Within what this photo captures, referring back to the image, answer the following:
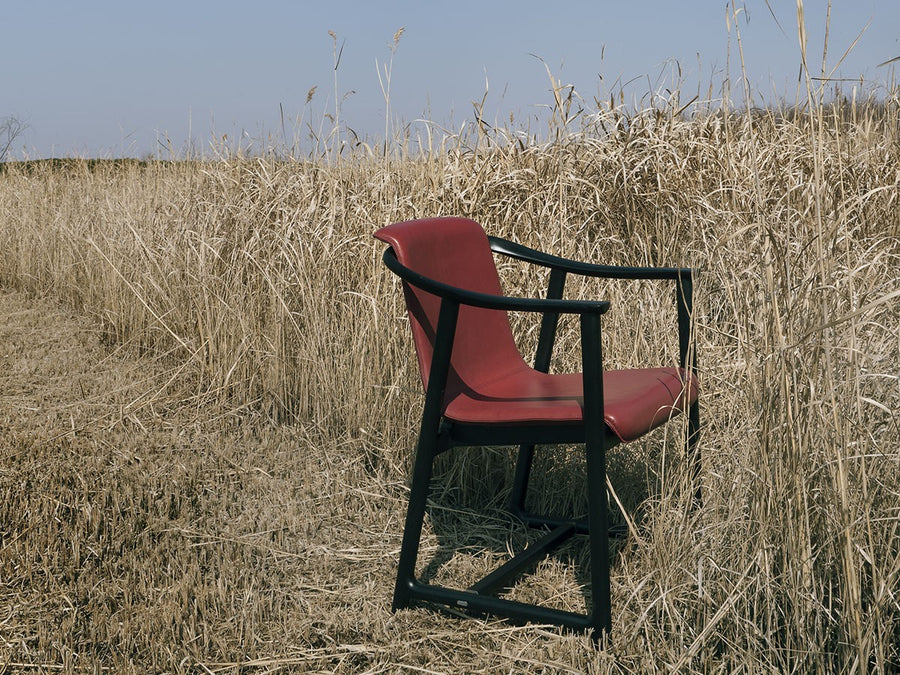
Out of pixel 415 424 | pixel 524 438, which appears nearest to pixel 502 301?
pixel 524 438

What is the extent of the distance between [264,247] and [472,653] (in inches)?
92.4

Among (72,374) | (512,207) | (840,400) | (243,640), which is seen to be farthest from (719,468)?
(72,374)

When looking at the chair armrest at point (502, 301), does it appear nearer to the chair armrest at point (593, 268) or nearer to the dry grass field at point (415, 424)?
the dry grass field at point (415, 424)

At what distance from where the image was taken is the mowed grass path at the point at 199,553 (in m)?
1.96

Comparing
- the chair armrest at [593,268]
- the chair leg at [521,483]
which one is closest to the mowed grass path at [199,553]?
the chair leg at [521,483]

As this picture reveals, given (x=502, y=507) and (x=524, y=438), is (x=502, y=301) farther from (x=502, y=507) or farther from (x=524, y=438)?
(x=502, y=507)

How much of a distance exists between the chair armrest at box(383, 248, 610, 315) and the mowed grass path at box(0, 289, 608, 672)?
749mm

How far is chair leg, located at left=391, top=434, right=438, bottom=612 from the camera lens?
6.81ft

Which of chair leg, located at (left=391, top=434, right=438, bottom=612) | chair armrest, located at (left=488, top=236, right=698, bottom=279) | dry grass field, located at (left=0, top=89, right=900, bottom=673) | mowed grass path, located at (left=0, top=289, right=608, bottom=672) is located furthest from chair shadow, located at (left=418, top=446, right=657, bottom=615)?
chair armrest, located at (left=488, top=236, right=698, bottom=279)

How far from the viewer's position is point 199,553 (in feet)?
7.91

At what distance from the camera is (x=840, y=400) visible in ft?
5.23

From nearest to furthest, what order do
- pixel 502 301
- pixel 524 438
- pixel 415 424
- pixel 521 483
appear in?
pixel 502 301
pixel 524 438
pixel 521 483
pixel 415 424

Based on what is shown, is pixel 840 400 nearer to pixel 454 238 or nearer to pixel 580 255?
pixel 454 238

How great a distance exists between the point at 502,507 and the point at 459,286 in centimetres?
85
